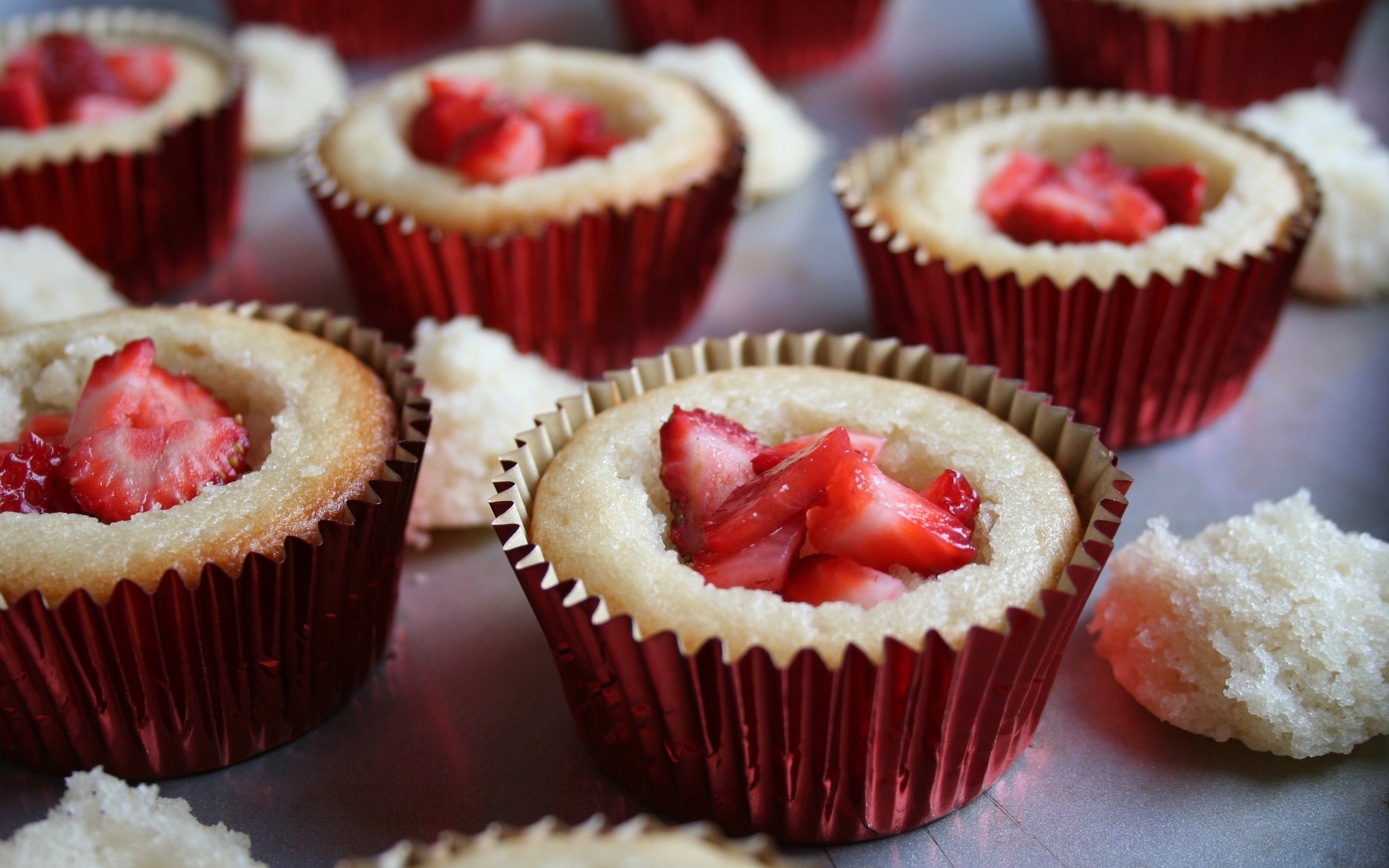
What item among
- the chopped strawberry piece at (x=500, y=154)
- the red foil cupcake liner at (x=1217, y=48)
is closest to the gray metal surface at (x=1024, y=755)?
the chopped strawberry piece at (x=500, y=154)

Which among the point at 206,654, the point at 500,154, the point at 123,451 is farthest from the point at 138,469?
the point at 500,154

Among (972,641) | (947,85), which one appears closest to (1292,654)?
(972,641)

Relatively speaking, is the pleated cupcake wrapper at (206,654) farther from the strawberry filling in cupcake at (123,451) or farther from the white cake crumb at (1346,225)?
the white cake crumb at (1346,225)

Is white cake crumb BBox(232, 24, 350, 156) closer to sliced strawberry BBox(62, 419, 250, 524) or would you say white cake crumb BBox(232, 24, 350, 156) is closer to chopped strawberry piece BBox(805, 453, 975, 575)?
sliced strawberry BBox(62, 419, 250, 524)

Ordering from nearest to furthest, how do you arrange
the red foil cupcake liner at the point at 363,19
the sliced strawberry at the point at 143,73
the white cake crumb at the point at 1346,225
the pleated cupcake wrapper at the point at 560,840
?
the pleated cupcake wrapper at the point at 560,840 → the white cake crumb at the point at 1346,225 → the sliced strawberry at the point at 143,73 → the red foil cupcake liner at the point at 363,19

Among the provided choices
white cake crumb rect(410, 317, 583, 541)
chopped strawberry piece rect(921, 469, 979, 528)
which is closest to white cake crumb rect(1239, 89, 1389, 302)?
chopped strawberry piece rect(921, 469, 979, 528)

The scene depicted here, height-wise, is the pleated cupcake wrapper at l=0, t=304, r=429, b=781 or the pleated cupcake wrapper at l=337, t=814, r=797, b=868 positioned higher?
the pleated cupcake wrapper at l=337, t=814, r=797, b=868

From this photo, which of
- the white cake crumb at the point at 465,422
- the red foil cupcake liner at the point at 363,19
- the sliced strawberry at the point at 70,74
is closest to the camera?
the white cake crumb at the point at 465,422
